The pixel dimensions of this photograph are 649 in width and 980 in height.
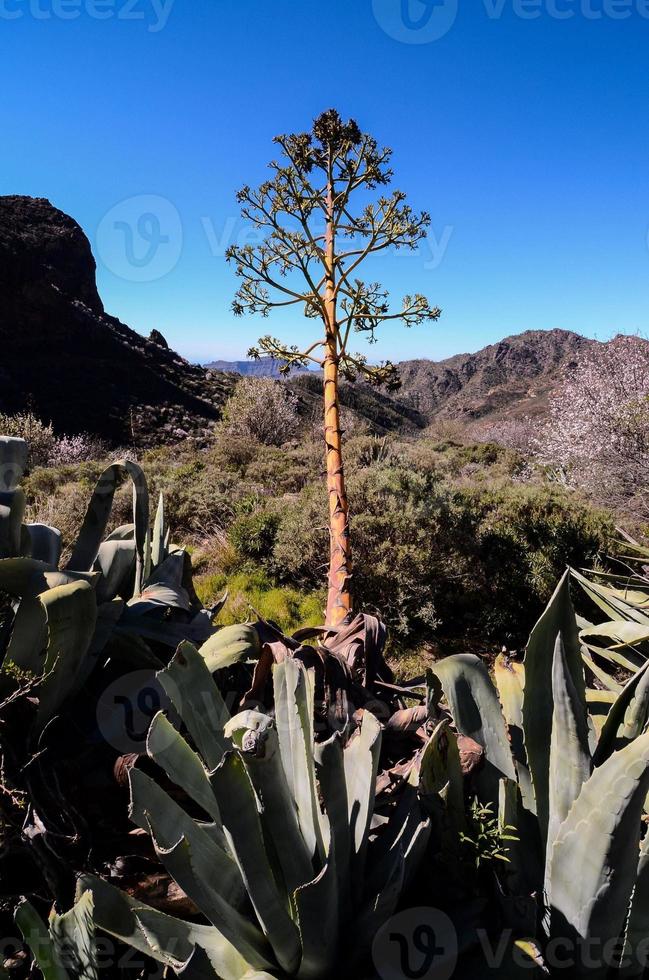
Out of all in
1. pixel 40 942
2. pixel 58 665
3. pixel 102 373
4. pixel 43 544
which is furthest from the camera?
pixel 102 373

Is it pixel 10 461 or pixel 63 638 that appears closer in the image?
pixel 63 638

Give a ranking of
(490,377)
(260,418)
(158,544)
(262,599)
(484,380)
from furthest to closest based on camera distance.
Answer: (490,377)
(484,380)
(260,418)
(262,599)
(158,544)

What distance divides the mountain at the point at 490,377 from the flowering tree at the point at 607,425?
29.2 m

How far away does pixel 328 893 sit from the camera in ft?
2.95

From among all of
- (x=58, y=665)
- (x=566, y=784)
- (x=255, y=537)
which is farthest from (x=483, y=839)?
(x=255, y=537)

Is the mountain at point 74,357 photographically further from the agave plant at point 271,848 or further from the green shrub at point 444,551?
the agave plant at point 271,848

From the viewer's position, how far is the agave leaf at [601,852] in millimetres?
885

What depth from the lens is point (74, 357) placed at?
3744cm

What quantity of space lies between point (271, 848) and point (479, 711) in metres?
0.58

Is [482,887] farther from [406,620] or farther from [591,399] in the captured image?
[591,399]

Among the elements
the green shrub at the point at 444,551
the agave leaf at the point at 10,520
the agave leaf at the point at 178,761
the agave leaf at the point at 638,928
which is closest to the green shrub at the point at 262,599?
the green shrub at the point at 444,551

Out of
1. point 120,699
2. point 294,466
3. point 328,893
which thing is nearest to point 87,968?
point 328,893

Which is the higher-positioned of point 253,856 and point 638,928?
point 253,856

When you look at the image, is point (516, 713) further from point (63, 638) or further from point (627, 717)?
point (63, 638)
